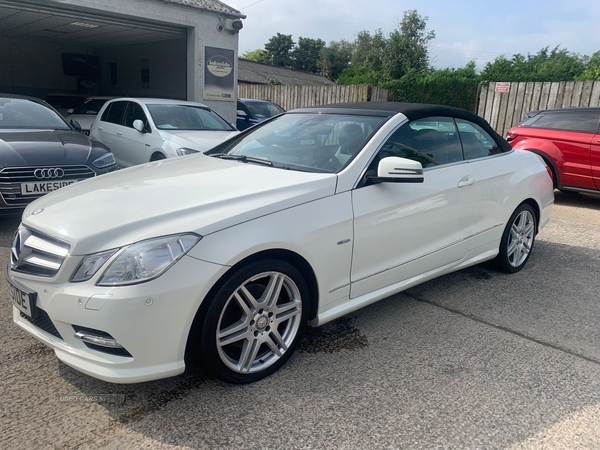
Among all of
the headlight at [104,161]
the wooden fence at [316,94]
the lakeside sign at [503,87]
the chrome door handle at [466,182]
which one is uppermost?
the lakeside sign at [503,87]

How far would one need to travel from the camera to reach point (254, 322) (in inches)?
106

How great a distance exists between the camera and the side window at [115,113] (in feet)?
27.9

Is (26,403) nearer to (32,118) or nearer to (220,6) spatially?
(32,118)

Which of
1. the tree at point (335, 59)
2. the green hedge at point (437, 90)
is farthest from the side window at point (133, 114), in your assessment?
the tree at point (335, 59)

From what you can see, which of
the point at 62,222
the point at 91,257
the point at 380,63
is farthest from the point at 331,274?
the point at 380,63

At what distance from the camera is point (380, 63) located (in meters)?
36.7

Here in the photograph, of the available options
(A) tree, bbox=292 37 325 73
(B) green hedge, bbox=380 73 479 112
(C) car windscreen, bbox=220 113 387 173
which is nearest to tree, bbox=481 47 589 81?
(B) green hedge, bbox=380 73 479 112

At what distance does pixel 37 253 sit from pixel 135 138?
18.6ft

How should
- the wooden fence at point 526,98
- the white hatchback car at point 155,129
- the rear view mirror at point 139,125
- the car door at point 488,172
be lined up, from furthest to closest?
the wooden fence at point 526,98
the rear view mirror at point 139,125
the white hatchback car at point 155,129
the car door at point 488,172

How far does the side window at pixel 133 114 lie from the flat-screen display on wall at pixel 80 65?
1195 cm

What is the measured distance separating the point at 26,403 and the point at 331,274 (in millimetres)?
1776

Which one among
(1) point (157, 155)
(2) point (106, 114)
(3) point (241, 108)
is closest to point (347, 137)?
(1) point (157, 155)

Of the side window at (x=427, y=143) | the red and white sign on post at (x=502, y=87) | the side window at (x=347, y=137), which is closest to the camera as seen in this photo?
the side window at (x=347, y=137)

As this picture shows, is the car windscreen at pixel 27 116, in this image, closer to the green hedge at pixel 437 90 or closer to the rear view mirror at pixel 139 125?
the rear view mirror at pixel 139 125
